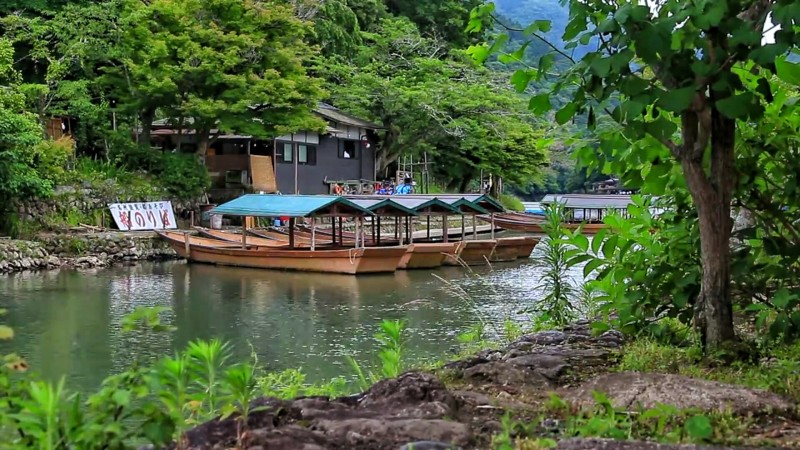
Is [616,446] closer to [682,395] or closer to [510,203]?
[682,395]

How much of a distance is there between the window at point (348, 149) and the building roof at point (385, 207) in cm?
1133

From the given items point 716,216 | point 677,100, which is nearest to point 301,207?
point 716,216

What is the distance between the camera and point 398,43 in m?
32.3

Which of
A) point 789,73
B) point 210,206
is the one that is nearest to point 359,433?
point 789,73

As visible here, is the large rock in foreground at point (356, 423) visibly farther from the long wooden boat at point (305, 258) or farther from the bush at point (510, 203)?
the bush at point (510, 203)

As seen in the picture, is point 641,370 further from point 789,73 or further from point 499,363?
point 789,73

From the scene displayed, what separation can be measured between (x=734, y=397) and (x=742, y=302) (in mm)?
1464

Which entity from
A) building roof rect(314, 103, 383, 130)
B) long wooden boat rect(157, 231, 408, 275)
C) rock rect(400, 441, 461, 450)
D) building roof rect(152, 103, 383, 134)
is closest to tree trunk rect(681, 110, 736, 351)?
rock rect(400, 441, 461, 450)

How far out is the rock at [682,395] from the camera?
2.62 meters

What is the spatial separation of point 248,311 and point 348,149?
1957cm

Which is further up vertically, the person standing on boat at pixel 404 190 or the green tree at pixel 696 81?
the person standing on boat at pixel 404 190

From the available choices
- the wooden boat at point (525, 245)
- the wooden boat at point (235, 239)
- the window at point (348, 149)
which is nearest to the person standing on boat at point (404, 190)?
the window at point (348, 149)

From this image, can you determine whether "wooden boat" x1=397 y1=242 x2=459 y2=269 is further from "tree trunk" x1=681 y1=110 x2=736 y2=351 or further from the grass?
"tree trunk" x1=681 y1=110 x2=736 y2=351

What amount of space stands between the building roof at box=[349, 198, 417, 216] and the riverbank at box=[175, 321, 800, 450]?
1648 cm
